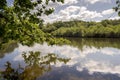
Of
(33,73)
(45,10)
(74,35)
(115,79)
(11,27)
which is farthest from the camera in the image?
(74,35)

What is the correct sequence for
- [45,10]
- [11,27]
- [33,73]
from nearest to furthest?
[11,27] < [45,10] < [33,73]

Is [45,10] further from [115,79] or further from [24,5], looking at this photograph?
[115,79]

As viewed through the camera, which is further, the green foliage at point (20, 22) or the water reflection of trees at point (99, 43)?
the water reflection of trees at point (99, 43)

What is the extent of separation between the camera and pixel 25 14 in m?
12.5

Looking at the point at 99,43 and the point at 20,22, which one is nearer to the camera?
the point at 20,22

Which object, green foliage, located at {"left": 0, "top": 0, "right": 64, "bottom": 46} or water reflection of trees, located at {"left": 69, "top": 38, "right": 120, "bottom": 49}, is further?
water reflection of trees, located at {"left": 69, "top": 38, "right": 120, "bottom": 49}

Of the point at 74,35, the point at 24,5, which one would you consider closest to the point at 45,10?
the point at 24,5

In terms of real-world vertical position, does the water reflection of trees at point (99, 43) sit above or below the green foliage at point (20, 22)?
below

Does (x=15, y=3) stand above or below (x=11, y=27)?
above

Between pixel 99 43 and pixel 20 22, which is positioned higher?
pixel 20 22

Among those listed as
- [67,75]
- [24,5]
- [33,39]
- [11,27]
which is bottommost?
[67,75]

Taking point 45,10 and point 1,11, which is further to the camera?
point 45,10

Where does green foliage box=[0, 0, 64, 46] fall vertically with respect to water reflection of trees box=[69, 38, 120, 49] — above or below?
above

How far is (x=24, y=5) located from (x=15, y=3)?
0.56 meters
